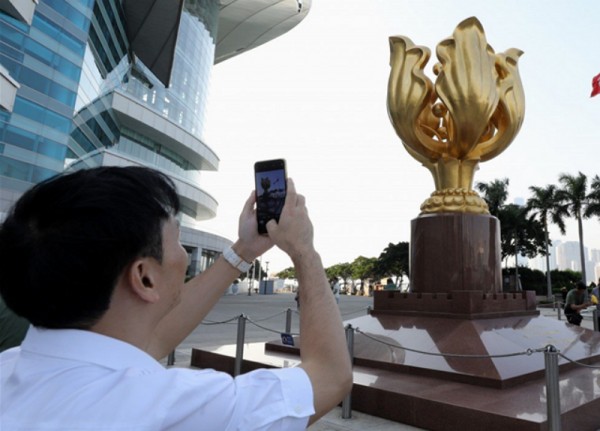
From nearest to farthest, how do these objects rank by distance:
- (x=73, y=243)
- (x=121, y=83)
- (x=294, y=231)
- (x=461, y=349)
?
(x=73, y=243) → (x=294, y=231) → (x=461, y=349) → (x=121, y=83)

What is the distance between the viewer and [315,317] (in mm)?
962

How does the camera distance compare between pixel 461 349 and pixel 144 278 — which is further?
pixel 461 349

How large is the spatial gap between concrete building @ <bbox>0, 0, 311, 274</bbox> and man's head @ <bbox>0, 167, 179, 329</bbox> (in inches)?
430

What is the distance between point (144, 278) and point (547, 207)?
36.4m

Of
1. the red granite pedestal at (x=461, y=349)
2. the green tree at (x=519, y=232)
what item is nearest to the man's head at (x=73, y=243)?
the red granite pedestal at (x=461, y=349)

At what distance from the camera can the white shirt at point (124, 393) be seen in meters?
0.66

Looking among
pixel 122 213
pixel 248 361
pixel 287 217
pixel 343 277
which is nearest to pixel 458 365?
pixel 248 361

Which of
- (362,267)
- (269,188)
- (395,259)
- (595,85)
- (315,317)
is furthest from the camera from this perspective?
(362,267)

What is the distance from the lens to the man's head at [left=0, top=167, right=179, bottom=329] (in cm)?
81

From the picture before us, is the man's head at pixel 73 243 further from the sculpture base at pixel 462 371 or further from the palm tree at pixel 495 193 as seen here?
the palm tree at pixel 495 193

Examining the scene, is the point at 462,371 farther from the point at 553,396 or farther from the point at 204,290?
the point at 204,290

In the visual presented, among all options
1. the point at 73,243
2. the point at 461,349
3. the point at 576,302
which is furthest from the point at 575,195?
the point at 73,243

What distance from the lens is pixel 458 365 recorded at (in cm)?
420

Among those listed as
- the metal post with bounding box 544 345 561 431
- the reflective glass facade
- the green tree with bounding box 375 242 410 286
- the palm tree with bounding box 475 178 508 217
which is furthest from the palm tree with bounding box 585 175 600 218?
the metal post with bounding box 544 345 561 431
